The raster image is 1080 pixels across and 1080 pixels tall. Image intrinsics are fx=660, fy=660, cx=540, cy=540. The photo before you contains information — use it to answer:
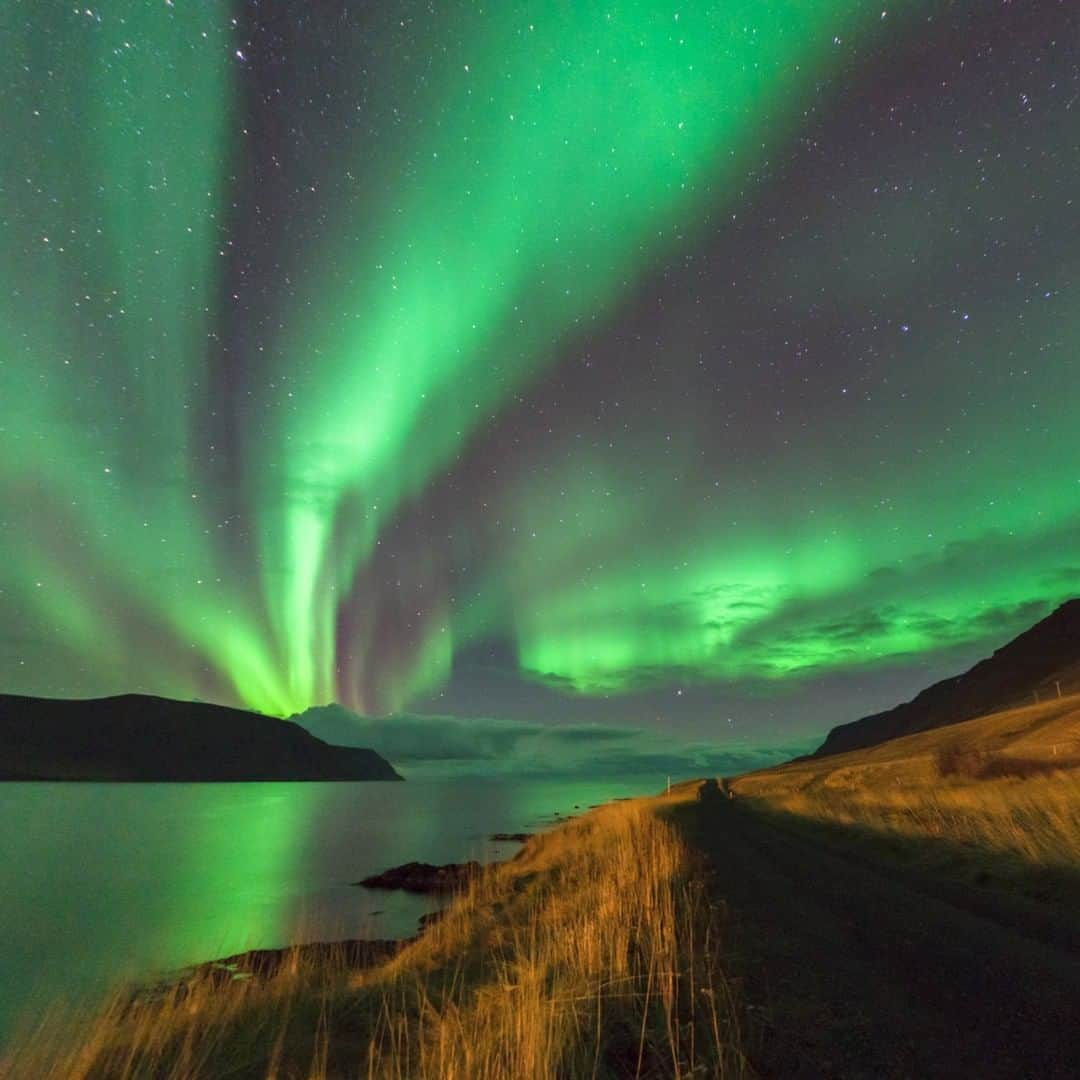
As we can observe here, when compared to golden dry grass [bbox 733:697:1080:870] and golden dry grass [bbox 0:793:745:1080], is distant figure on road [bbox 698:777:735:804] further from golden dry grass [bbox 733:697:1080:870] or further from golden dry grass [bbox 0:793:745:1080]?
golden dry grass [bbox 0:793:745:1080]

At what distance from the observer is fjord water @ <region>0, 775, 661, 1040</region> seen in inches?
944

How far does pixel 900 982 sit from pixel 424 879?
37.5 meters

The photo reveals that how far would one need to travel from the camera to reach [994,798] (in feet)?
66.5

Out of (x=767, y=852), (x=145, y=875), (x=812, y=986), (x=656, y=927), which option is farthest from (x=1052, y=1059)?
(x=145, y=875)

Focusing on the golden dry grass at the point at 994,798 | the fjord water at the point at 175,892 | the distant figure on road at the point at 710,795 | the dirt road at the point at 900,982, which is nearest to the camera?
the dirt road at the point at 900,982

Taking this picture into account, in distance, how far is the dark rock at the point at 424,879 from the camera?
35.9m

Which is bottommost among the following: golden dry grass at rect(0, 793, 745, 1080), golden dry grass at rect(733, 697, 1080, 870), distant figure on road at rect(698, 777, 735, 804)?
golden dry grass at rect(0, 793, 745, 1080)

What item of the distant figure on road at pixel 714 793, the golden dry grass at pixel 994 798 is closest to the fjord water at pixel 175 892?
the distant figure on road at pixel 714 793

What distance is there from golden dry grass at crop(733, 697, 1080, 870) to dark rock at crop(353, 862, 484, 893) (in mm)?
18625

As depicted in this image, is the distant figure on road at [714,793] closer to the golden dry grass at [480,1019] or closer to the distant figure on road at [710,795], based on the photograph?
the distant figure on road at [710,795]

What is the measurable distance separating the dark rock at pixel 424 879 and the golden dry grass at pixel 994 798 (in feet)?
61.1

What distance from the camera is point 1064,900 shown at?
35.1 ft

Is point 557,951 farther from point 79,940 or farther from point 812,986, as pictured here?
point 79,940

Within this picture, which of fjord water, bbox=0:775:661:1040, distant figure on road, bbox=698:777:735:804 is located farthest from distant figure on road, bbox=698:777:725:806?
fjord water, bbox=0:775:661:1040
